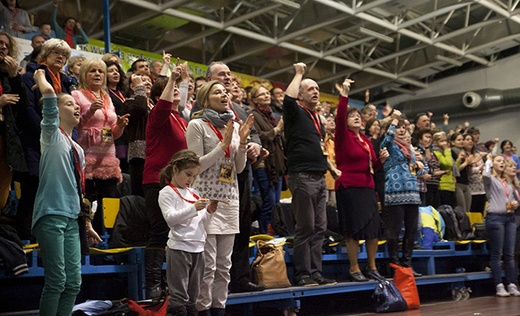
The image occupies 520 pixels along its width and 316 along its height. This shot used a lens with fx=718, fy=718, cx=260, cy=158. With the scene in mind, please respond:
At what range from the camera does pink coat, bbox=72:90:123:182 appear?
14.9 ft

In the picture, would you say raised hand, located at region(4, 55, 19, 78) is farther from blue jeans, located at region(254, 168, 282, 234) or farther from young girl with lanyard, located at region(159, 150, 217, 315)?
blue jeans, located at region(254, 168, 282, 234)

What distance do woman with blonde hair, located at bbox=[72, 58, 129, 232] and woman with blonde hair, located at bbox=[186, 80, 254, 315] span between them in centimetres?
59

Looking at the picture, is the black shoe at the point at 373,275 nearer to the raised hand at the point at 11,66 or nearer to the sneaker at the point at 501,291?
the sneaker at the point at 501,291

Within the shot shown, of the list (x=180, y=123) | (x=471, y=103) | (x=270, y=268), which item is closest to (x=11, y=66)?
(x=180, y=123)

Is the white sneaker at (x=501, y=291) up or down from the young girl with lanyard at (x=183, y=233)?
down

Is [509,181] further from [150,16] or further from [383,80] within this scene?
[383,80]

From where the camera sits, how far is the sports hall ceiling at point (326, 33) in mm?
11445

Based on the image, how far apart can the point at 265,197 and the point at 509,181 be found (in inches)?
124

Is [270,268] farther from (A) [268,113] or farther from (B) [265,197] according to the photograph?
(A) [268,113]

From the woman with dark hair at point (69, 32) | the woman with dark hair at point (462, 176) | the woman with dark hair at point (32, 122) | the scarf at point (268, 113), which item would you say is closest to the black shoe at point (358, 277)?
the scarf at point (268, 113)

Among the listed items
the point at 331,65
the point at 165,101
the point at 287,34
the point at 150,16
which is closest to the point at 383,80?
the point at 331,65

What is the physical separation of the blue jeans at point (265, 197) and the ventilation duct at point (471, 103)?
34.3 ft

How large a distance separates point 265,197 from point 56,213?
297 centimetres

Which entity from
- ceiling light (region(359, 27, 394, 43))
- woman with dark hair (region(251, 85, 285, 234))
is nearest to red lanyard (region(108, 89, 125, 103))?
woman with dark hair (region(251, 85, 285, 234))
